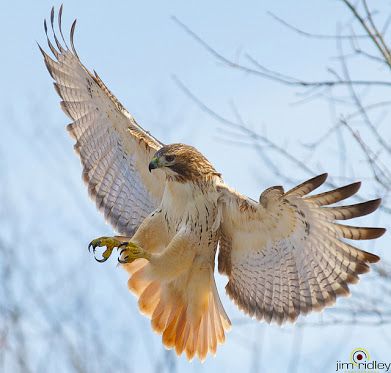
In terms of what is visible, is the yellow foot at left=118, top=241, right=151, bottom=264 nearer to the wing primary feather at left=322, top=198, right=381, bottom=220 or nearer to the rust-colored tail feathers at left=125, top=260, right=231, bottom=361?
the rust-colored tail feathers at left=125, top=260, right=231, bottom=361

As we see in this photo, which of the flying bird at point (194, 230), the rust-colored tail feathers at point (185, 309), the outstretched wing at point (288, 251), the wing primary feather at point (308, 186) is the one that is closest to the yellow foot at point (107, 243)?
the flying bird at point (194, 230)

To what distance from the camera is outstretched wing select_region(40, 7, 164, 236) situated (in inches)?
319

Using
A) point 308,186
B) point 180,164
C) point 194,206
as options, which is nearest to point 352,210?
point 308,186

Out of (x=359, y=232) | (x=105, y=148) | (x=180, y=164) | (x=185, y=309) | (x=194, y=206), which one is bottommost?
(x=185, y=309)

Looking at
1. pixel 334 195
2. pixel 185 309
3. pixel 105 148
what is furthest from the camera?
pixel 105 148

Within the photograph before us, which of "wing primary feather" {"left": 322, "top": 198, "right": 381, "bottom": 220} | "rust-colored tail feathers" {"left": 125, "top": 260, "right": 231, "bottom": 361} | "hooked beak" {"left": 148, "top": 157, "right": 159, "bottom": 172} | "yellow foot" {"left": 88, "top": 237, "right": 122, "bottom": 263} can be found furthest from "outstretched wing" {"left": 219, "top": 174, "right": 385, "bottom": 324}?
"yellow foot" {"left": 88, "top": 237, "right": 122, "bottom": 263}

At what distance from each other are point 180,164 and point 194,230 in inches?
18.7

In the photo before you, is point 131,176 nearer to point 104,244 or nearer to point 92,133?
point 92,133

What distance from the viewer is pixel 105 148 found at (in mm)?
8289

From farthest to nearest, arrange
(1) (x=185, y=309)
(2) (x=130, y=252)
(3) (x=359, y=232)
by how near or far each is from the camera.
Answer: (1) (x=185, y=309)
(2) (x=130, y=252)
(3) (x=359, y=232)

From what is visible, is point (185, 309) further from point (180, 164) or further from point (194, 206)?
point (180, 164)

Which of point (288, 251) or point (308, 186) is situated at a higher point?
point (308, 186)

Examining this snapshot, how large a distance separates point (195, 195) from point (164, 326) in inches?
43.4

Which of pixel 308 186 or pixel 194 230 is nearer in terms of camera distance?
pixel 308 186
